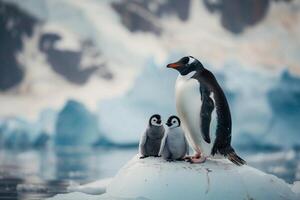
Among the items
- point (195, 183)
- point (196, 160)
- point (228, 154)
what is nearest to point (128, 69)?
point (228, 154)

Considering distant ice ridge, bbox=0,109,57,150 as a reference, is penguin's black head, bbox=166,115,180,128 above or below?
below

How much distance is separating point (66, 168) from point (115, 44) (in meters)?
8.98

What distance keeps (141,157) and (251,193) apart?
95cm

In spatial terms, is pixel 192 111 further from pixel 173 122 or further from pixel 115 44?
pixel 115 44

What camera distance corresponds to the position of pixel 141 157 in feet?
18.3

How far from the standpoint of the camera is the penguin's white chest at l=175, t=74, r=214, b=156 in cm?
545

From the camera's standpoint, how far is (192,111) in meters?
5.46

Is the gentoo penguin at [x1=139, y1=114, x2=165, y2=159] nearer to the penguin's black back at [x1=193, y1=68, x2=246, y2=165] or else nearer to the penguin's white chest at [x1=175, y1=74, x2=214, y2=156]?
the penguin's white chest at [x1=175, y1=74, x2=214, y2=156]

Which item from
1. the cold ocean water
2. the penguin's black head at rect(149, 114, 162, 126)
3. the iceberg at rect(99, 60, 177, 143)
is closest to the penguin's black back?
the penguin's black head at rect(149, 114, 162, 126)

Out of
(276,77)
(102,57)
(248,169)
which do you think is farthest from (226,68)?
(248,169)

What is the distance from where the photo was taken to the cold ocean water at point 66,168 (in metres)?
7.84

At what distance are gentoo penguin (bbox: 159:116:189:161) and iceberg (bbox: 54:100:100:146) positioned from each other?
11445 mm

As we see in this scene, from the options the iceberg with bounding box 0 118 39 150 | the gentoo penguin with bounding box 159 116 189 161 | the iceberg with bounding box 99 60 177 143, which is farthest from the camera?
the iceberg with bounding box 0 118 39 150

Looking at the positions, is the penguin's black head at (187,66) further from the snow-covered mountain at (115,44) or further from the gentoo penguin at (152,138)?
the snow-covered mountain at (115,44)
